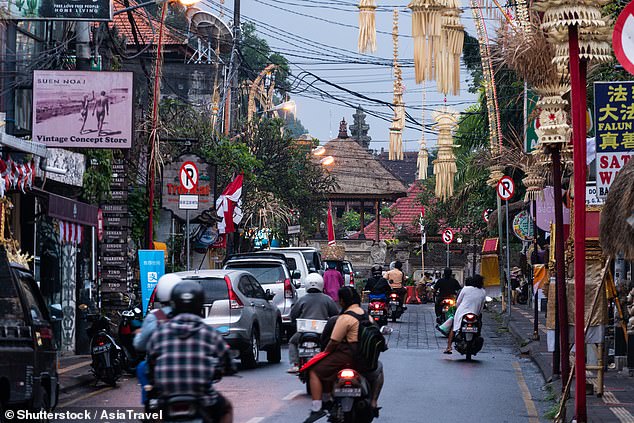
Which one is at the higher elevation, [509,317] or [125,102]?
[125,102]

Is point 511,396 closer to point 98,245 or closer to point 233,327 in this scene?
point 233,327

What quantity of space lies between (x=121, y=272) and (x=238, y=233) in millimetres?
17664

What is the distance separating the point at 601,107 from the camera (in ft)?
53.3

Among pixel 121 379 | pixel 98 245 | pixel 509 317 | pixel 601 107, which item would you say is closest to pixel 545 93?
pixel 601 107

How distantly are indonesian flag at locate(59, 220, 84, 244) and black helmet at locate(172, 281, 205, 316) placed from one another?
13465 millimetres

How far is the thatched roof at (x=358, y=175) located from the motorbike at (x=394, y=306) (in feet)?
117

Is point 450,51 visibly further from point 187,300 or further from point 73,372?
point 73,372

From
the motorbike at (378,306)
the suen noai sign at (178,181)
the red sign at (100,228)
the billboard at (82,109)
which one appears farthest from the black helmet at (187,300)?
the suen noai sign at (178,181)

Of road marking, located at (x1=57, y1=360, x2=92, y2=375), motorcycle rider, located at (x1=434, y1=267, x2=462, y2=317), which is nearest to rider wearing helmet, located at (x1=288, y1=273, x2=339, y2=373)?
road marking, located at (x1=57, y1=360, x2=92, y2=375)

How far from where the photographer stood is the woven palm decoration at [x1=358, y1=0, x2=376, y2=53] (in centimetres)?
1405

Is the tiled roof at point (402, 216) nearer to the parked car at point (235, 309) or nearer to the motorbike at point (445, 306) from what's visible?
the motorbike at point (445, 306)

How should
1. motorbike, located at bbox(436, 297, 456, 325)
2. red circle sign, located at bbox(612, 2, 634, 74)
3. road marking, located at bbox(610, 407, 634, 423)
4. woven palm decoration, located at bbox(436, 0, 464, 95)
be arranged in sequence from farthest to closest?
motorbike, located at bbox(436, 297, 456, 325)
road marking, located at bbox(610, 407, 634, 423)
woven palm decoration, located at bbox(436, 0, 464, 95)
red circle sign, located at bbox(612, 2, 634, 74)

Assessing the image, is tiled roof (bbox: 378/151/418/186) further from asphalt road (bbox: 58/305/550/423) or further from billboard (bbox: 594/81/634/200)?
billboard (bbox: 594/81/634/200)

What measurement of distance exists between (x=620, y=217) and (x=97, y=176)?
14.1 m
